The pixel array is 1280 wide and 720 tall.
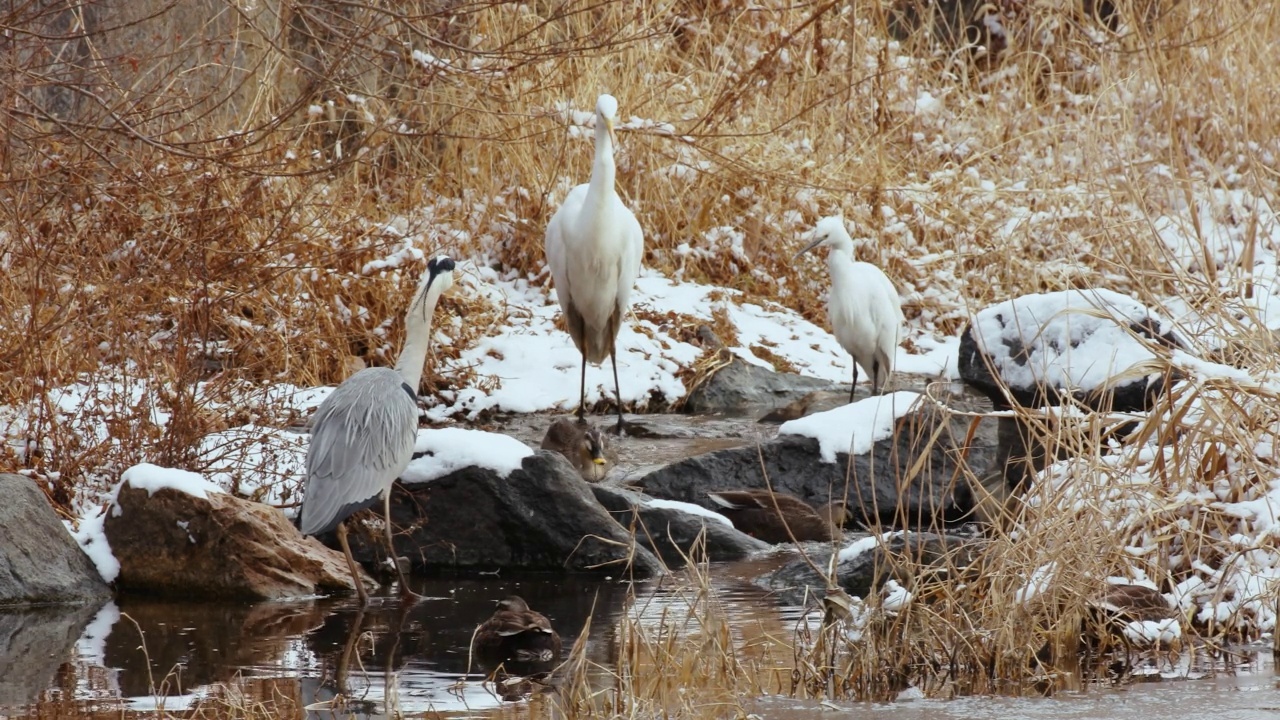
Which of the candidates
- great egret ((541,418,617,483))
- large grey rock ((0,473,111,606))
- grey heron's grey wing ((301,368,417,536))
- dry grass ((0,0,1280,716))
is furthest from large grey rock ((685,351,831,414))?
large grey rock ((0,473,111,606))

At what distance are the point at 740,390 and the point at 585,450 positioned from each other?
2.63m

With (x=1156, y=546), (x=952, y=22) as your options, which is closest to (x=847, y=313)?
(x=1156, y=546)

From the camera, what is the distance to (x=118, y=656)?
4668 millimetres

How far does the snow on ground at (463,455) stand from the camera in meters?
6.30

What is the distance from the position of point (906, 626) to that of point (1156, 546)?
1.21 m

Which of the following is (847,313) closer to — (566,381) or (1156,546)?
(566,381)

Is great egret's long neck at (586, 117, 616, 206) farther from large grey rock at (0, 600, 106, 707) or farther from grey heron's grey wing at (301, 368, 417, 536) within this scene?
large grey rock at (0, 600, 106, 707)

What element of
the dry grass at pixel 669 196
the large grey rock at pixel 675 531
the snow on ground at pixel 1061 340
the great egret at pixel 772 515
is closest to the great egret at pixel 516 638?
the dry grass at pixel 669 196

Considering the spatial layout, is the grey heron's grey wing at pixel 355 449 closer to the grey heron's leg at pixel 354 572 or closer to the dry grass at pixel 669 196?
the grey heron's leg at pixel 354 572

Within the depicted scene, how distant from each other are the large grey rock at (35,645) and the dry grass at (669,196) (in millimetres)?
1048

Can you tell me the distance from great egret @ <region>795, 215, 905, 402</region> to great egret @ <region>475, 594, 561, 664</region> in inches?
207

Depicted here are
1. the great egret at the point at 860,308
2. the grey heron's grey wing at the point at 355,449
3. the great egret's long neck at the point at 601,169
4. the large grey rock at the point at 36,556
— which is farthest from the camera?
the great egret at the point at 860,308

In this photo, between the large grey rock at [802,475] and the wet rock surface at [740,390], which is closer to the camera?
the large grey rock at [802,475]

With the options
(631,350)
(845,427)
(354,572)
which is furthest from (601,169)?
(354,572)
